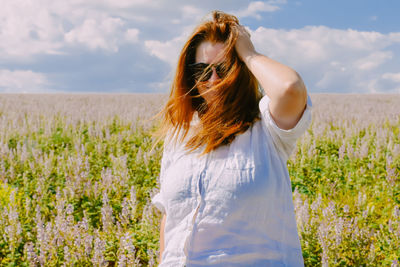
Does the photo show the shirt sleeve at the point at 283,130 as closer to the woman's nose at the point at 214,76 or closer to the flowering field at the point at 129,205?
the woman's nose at the point at 214,76

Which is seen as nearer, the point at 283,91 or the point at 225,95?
the point at 283,91

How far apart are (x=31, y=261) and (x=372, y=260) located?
123 inches

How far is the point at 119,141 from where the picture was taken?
273 inches

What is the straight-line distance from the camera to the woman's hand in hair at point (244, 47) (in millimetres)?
1932

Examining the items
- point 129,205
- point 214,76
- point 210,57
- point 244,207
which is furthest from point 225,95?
point 129,205

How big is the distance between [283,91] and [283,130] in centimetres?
18

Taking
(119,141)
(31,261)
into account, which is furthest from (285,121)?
(119,141)

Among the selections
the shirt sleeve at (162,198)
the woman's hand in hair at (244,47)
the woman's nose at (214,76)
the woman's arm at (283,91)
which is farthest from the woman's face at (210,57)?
the shirt sleeve at (162,198)

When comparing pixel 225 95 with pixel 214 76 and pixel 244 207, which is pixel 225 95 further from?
pixel 244 207

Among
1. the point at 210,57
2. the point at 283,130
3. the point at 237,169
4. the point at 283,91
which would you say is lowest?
the point at 237,169

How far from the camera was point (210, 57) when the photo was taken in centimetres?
212

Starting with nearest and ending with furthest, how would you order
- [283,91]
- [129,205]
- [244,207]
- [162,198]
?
1. [283,91]
2. [244,207]
3. [162,198]
4. [129,205]

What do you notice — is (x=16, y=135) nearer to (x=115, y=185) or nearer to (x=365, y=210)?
(x=115, y=185)

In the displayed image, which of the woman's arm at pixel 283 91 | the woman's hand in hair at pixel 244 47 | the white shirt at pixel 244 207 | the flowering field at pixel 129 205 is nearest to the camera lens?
the woman's arm at pixel 283 91
